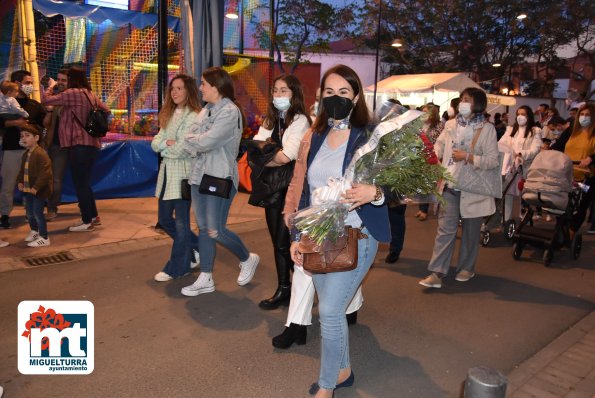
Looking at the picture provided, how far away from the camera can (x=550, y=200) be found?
639 cm

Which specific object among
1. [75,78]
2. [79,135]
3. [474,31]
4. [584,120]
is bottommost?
[79,135]

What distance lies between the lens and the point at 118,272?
5.50 m

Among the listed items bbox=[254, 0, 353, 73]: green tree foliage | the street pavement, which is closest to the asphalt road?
the street pavement

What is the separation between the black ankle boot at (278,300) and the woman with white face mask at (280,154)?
22 centimetres

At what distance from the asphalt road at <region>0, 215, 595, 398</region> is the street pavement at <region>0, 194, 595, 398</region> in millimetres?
12

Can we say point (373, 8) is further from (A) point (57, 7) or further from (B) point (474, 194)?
(B) point (474, 194)

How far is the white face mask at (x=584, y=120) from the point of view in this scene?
736 centimetres

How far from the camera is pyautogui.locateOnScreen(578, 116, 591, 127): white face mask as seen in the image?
7362 millimetres

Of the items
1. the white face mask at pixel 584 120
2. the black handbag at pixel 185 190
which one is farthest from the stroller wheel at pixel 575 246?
the black handbag at pixel 185 190

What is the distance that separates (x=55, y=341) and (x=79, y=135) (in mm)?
3935

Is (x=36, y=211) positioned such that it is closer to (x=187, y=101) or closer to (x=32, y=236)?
(x=32, y=236)

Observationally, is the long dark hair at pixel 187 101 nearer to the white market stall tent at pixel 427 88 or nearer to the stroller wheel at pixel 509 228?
the stroller wheel at pixel 509 228

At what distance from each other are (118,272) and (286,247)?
6.99 feet

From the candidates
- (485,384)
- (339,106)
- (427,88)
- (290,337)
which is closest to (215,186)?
(290,337)
